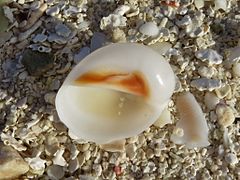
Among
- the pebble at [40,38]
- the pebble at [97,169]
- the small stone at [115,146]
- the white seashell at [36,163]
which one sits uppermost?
the pebble at [40,38]

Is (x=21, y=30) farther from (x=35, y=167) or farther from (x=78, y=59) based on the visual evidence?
(x=35, y=167)

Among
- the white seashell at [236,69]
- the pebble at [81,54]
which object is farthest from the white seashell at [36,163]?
the white seashell at [236,69]

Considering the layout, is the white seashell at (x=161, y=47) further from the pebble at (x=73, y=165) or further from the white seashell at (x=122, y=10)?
the pebble at (x=73, y=165)

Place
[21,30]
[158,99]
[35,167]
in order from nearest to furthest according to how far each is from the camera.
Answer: [158,99] < [35,167] < [21,30]

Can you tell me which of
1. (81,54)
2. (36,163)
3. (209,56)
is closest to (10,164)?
(36,163)

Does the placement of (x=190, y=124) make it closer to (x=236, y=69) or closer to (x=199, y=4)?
(x=236, y=69)

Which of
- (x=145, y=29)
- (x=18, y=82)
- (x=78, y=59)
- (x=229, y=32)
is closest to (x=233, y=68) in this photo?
(x=229, y=32)
